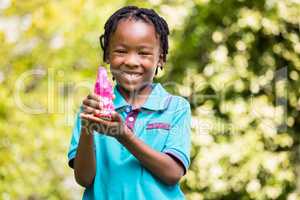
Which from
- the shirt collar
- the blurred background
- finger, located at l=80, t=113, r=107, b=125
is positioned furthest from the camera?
the blurred background

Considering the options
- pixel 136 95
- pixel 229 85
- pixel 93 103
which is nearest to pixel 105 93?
pixel 93 103

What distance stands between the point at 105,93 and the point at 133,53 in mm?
315

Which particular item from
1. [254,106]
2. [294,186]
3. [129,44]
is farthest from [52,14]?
[129,44]

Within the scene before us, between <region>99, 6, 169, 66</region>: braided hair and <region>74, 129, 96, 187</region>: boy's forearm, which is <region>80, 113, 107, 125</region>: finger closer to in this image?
<region>74, 129, 96, 187</region>: boy's forearm

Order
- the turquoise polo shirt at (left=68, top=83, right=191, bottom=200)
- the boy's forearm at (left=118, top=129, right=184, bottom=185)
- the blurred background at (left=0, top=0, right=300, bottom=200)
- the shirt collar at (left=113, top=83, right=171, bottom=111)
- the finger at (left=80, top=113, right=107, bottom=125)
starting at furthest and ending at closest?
the blurred background at (left=0, top=0, right=300, bottom=200) < the shirt collar at (left=113, top=83, right=171, bottom=111) < the turquoise polo shirt at (left=68, top=83, right=191, bottom=200) < the boy's forearm at (left=118, top=129, right=184, bottom=185) < the finger at (left=80, top=113, right=107, bottom=125)

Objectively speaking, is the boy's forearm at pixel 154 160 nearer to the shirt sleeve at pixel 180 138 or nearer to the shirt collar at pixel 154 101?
the shirt sleeve at pixel 180 138

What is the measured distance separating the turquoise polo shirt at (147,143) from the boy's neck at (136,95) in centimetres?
2

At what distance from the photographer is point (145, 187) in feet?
8.58

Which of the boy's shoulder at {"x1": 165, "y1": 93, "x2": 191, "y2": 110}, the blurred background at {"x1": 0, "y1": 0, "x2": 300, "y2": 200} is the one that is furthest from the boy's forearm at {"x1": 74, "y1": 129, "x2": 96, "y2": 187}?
the blurred background at {"x1": 0, "y1": 0, "x2": 300, "y2": 200}

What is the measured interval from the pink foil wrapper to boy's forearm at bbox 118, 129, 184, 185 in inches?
5.1

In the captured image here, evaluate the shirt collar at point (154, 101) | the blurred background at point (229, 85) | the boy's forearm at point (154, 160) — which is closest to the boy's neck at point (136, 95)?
the shirt collar at point (154, 101)

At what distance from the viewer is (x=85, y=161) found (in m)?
2.58

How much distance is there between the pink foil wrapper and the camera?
2.37m

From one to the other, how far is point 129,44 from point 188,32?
3533mm
